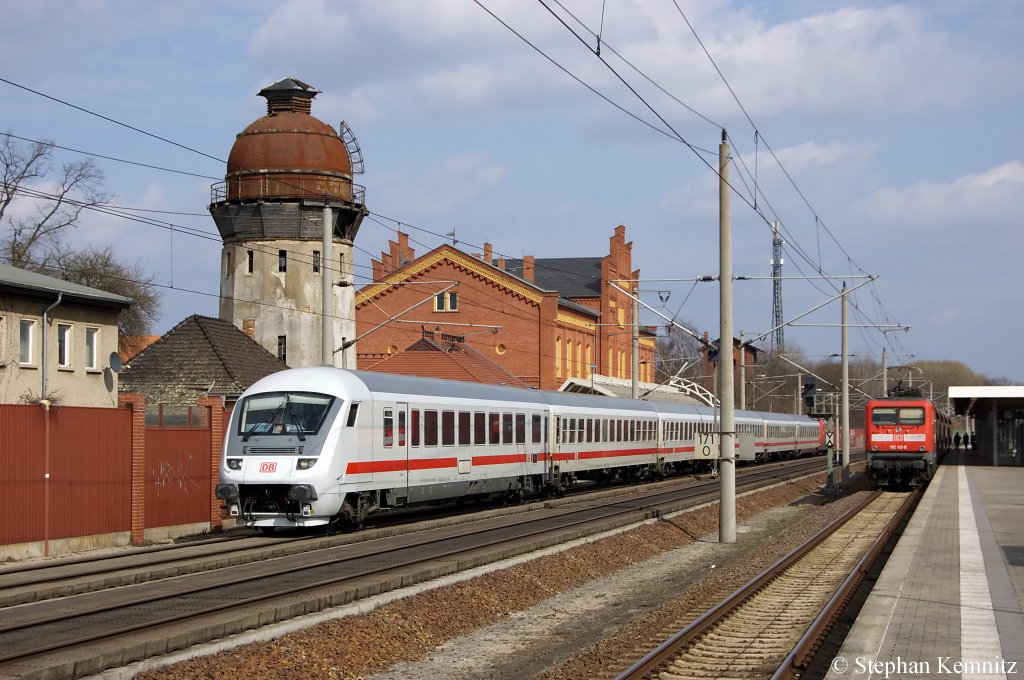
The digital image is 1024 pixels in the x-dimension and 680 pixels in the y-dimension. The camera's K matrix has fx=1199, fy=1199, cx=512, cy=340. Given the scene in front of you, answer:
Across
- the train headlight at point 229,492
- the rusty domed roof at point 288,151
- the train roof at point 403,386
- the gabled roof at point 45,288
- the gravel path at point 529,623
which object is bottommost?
the gravel path at point 529,623

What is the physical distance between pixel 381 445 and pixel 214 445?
166 inches

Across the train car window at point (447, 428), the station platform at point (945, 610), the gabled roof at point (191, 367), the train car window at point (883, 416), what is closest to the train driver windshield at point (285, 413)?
the train car window at point (447, 428)

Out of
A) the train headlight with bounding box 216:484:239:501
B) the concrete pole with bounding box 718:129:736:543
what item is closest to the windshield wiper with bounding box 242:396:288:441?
the train headlight with bounding box 216:484:239:501

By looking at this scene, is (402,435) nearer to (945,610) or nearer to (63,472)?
(63,472)

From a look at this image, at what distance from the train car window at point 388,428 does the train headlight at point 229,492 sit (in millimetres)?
3119

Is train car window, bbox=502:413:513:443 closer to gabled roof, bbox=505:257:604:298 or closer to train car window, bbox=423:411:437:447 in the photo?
train car window, bbox=423:411:437:447

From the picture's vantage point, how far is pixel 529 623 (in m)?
14.0

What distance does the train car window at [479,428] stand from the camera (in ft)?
89.0

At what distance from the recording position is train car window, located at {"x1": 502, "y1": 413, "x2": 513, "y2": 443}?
95.3 ft

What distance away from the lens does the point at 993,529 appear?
23891 millimetres

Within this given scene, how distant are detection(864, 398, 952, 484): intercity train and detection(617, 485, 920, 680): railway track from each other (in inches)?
706

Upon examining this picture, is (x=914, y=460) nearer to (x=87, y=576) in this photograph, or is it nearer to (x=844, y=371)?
(x=844, y=371)

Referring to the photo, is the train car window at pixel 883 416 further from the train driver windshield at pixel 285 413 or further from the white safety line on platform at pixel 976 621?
the train driver windshield at pixel 285 413

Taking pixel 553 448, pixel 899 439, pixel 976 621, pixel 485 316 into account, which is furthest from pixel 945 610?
pixel 485 316
